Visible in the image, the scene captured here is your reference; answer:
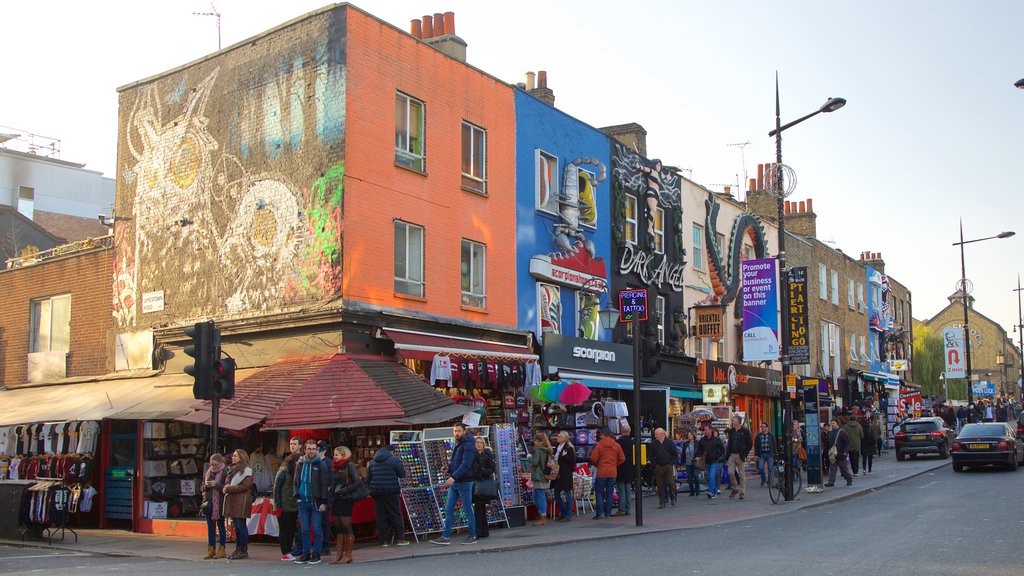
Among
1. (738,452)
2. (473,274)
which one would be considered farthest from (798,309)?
(473,274)

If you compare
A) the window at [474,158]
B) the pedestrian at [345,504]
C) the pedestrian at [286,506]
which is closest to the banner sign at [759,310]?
the window at [474,158]

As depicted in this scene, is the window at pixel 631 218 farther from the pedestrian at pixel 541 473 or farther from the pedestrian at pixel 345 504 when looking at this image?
the pedestrian at pixel 345 504

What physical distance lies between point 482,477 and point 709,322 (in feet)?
57.0

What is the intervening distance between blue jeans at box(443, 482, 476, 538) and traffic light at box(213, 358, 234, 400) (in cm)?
382

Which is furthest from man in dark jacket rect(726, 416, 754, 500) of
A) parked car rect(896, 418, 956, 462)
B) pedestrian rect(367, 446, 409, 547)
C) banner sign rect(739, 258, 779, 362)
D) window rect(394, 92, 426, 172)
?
parked car rect(896, 418, 956, 462)

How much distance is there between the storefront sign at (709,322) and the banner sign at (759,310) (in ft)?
7.25

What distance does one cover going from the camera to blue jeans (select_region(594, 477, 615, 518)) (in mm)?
19312

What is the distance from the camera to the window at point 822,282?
1745 inches

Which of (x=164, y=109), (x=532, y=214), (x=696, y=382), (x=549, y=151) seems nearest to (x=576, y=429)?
(x=532, y=214)

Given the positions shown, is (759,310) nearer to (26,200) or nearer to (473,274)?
(473,274)

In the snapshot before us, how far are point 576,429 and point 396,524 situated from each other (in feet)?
27.2

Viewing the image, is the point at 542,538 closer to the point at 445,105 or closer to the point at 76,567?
the point at 76,567

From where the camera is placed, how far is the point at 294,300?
18.7m

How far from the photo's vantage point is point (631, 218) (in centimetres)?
2884
